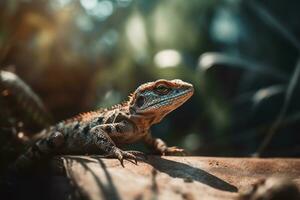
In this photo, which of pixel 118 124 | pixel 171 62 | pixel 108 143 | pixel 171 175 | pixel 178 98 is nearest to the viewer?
pixel 171 175

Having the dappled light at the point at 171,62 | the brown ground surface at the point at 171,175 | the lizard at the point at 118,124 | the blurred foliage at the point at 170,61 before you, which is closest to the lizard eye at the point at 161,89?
the lizard at the point at 118,124

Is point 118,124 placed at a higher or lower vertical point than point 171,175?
higher

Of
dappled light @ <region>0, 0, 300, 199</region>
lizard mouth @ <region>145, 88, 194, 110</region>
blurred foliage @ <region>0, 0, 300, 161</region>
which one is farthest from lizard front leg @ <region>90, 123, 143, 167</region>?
blurred foliage @ <region>0, 0, 300, 161</region>

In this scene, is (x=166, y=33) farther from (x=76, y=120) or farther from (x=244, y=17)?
(x=76, y=120)

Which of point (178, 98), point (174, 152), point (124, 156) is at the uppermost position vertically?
point (178, 98)

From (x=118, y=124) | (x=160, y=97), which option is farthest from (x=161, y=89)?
(x=118, y=124)

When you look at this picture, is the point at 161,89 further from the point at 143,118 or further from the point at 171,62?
the point at 171,62
